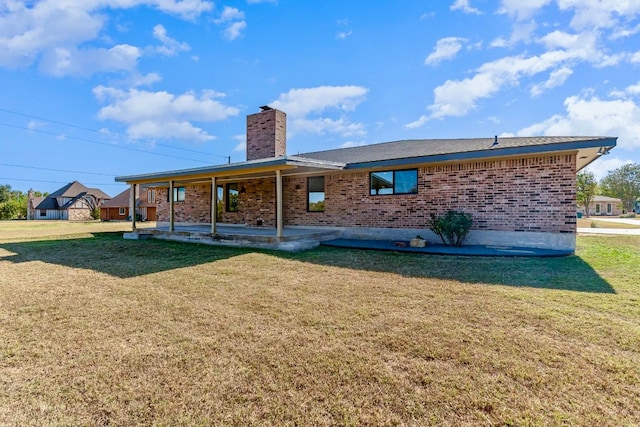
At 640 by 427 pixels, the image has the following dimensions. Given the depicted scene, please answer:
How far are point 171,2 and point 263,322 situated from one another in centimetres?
1241

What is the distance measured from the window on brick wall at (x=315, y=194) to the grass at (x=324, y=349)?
659 centimetres

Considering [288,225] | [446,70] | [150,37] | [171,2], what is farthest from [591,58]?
[150,37]

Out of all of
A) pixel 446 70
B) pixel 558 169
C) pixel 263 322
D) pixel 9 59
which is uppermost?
pixel 9 59

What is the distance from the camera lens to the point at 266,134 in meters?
14.9

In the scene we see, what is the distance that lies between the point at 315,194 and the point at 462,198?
5.55 m

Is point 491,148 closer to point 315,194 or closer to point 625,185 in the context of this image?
point 315,194

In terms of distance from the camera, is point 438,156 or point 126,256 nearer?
point 126,256

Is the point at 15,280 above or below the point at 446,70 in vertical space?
below

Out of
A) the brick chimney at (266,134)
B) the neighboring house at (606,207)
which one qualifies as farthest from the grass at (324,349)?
the neighboring house at (606,207)

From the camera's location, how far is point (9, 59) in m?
21.6

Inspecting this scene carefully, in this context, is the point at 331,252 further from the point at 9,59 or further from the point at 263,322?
the point at 9,59

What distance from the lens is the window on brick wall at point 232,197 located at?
15070 mm

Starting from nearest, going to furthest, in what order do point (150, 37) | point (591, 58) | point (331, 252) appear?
point (331, 252) → point (591, 58) → point (150, 37)

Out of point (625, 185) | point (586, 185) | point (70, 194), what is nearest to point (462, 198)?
point (586, 185)
